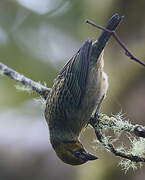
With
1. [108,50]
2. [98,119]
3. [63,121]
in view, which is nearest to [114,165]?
[108,50]

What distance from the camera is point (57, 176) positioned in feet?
21.5

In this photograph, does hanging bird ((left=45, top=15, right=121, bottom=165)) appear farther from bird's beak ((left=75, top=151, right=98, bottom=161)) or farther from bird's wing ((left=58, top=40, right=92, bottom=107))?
bird's beak ((left=75, top=151, right=98, bottom=161))

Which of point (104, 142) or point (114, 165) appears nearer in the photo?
point (104, 142)

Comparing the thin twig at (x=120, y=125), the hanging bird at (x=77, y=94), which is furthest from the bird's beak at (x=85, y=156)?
the thin twig at (x=120, y=125)

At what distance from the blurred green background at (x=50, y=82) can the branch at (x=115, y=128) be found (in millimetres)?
184

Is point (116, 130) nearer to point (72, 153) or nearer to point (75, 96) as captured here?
point (72, 153)

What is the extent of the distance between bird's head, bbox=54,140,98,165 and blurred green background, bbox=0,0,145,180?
1.13 ft

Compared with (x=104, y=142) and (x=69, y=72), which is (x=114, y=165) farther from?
(x=104, y=142)

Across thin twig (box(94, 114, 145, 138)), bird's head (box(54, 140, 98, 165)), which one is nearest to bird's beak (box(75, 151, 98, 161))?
bird's head (box(54, 140, 98, 165))

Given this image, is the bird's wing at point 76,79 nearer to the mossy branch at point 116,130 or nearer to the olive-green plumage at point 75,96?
the olive-green plumage at point 75,96

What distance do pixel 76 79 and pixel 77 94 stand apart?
111 millimetres

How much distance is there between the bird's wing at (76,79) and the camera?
4090 millimetres

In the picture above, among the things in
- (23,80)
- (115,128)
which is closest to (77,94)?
(23,80)

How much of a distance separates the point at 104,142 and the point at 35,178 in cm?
365
